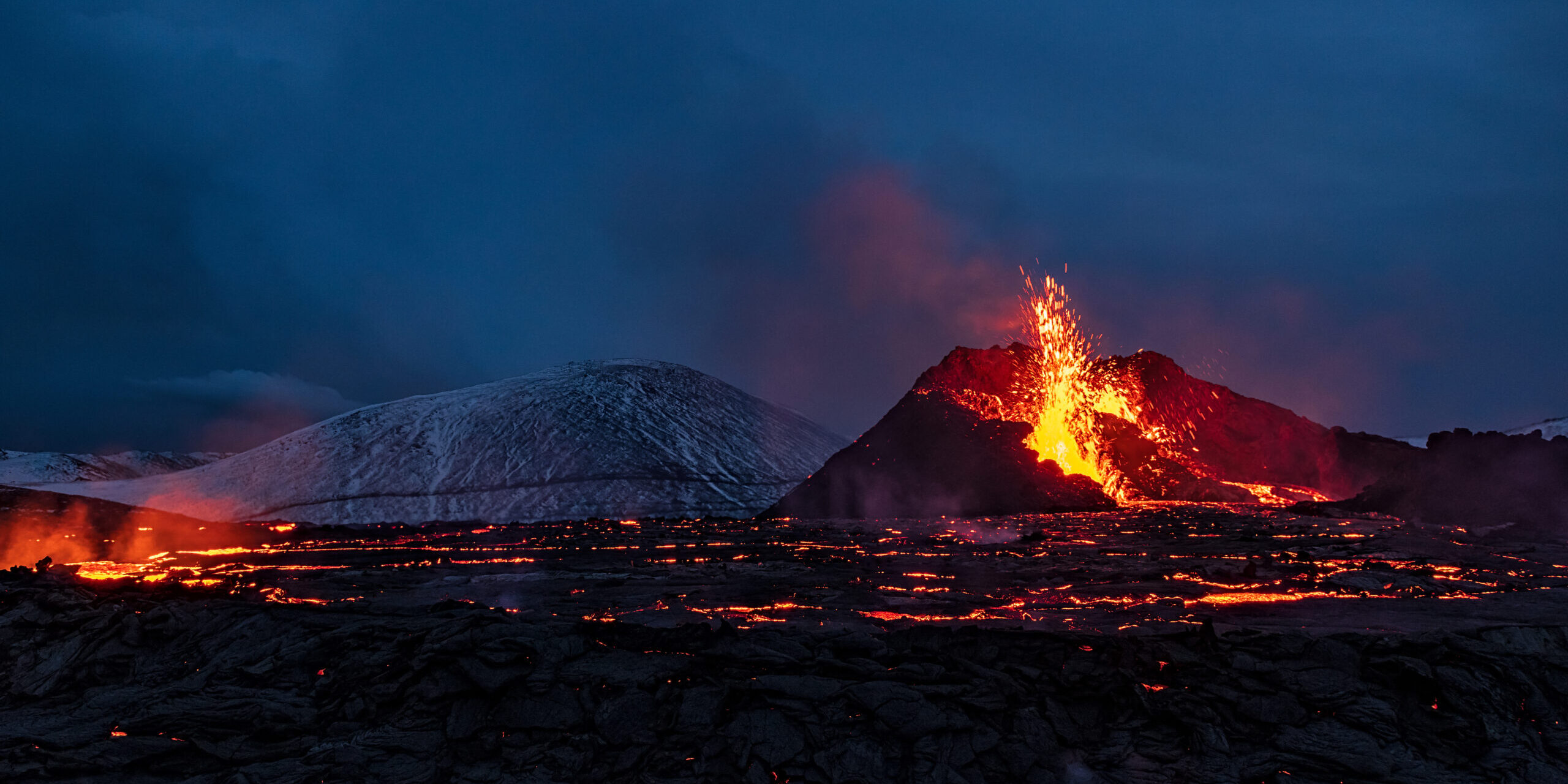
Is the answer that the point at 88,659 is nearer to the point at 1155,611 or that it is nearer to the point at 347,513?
the point at 1155,611

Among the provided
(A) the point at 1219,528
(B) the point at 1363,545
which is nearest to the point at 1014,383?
(A) the point at 1219,528

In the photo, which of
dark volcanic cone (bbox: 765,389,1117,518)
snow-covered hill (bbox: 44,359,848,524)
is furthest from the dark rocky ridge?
snow-covered hill (bbox: 44,359,848,524)

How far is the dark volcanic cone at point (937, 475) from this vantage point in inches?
1499

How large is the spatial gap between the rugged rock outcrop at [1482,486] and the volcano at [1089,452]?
5658 millimetres

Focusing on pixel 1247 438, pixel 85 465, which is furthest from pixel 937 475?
pixel 85 465

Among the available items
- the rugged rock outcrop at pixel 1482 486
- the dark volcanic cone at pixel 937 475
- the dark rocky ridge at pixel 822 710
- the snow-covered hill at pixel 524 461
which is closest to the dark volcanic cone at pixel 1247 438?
the dark volcanic cone at pixel 937 475

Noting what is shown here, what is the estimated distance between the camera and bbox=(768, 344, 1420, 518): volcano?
39.3 metres

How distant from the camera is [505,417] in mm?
65375

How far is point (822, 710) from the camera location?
887 centimetres

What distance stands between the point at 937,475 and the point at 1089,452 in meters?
8.07

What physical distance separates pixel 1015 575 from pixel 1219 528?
13.5m

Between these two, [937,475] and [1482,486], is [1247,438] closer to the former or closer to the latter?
[1482,486]

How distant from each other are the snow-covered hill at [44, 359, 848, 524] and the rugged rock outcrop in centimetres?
3347

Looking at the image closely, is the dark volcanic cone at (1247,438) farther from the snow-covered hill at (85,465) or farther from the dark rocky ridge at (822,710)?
the snow-covered hill at (85,465)
